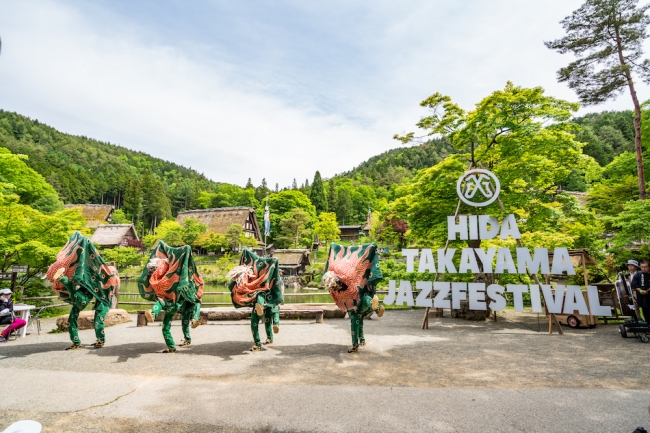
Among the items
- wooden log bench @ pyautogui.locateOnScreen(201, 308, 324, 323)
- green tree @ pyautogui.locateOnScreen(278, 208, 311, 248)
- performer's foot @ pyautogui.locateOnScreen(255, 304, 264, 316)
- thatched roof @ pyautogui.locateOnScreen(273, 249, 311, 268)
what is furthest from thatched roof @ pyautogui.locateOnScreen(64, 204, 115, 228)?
performer's foot @ pyautogui.locateOnScreen(255, 304, 264, 316)

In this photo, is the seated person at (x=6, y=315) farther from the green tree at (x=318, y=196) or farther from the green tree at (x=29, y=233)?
the green tree at (x=318, y=196)

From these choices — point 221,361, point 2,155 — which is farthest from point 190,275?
point 2,155

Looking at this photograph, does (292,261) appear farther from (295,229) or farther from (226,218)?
(226,218)

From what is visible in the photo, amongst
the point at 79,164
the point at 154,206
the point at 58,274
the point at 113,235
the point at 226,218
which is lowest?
the point at 58,274

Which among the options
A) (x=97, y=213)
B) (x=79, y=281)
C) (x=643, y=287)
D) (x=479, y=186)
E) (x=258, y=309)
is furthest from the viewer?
(x=97, y=213)

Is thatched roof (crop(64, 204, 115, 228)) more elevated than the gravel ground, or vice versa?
thatched roof (crop(64, 204, 115, 228))

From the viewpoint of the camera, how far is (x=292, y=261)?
3475 centimetres

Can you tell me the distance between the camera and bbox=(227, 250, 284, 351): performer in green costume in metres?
7.30

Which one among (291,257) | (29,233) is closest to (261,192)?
(291,257)

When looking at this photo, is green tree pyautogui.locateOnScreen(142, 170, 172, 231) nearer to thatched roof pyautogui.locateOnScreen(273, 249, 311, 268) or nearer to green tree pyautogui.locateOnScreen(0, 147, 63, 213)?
thatched roof pyautogui.locateOnScreen(273, 249, 311, 268)

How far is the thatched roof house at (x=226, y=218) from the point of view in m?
43.4

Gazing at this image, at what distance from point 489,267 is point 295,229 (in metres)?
37.2

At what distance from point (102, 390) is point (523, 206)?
11.8 m

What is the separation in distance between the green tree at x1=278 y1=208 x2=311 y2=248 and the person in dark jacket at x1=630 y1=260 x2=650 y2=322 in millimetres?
39182
